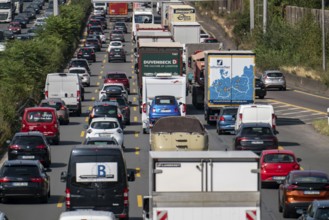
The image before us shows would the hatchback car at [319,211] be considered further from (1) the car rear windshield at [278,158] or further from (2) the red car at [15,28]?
(2) the red car at [15,28]

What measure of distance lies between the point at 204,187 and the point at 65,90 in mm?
42513

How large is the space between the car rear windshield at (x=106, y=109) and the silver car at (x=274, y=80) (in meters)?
25.8

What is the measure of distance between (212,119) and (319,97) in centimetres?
1747

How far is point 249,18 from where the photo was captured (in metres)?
120

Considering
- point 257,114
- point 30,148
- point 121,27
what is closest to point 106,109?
point 257,114

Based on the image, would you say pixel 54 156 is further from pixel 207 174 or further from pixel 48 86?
pixel 207 174

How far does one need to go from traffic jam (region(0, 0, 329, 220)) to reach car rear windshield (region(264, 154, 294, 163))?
4 cm

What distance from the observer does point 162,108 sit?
55906 mm

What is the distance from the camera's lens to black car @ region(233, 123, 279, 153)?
4641 cm

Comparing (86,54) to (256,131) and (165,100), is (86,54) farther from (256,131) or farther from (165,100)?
(256,131)

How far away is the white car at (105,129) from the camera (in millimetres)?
49125

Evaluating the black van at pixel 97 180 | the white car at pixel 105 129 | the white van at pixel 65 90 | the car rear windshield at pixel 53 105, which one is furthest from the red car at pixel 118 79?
the black van at pixel 97 180

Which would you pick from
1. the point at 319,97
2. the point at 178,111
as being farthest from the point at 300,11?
the point at 178,111

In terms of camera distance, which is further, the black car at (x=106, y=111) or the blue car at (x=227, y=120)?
the black car at (x=106, y=111)
